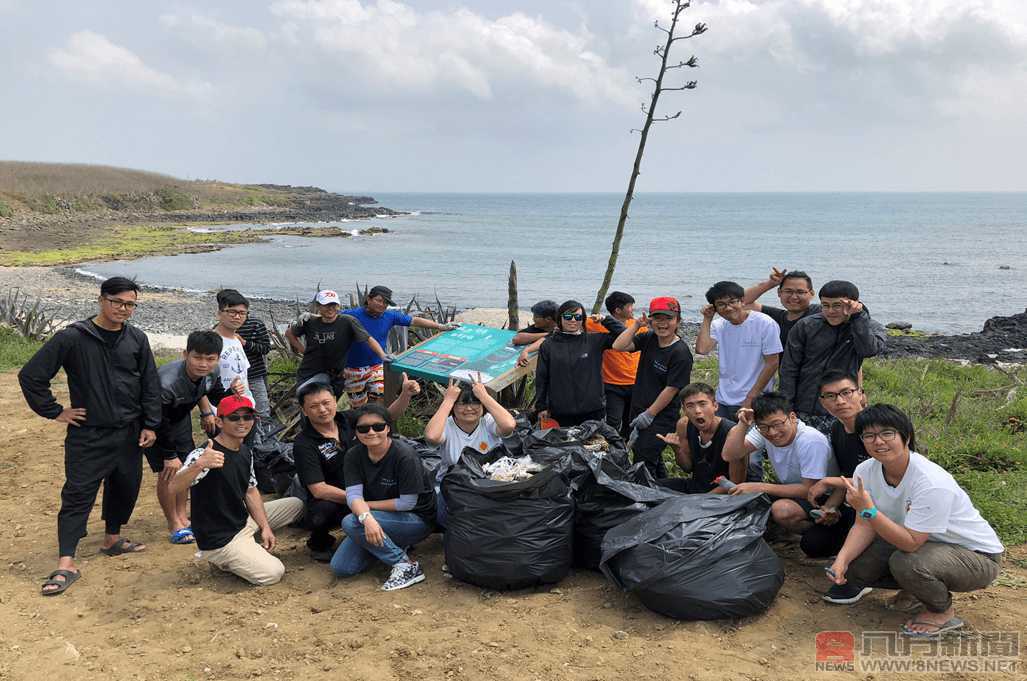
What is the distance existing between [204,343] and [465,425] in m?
1.74

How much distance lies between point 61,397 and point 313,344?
166 inches

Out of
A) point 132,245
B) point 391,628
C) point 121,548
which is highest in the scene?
point 391,628

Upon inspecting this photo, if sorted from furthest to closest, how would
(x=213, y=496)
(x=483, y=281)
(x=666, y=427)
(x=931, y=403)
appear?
(x=483, y=281), (x=931, y=403), (x=666, y=427), (x=213, y=496)

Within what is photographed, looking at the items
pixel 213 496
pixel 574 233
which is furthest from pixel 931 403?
pixel 574 233

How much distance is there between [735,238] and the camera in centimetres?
6209

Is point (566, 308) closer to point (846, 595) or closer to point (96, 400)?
point (846, 595)

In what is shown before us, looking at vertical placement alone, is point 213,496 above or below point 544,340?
below

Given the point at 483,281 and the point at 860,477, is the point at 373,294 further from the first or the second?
the point at 483,281

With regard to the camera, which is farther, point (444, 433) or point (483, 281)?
point (483, 281)

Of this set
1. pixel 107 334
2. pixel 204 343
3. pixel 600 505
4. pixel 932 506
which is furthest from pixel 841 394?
pixel 107 334

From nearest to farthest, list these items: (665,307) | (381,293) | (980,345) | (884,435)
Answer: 1. (884,435)
2. (665,307)
3. (381,293)
4. (980,345)

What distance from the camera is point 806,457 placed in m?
4.36

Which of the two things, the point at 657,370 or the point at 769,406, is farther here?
the point at 657,370

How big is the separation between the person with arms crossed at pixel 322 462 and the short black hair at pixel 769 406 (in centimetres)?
236
